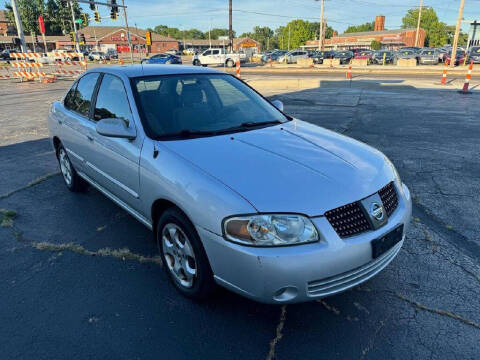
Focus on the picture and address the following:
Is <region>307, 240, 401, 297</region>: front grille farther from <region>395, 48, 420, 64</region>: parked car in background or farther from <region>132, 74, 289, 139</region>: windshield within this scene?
<region>395, 48, 420, 64</region>: parked car in background

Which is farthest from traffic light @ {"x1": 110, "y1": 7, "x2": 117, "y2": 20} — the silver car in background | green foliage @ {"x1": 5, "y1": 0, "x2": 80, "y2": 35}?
green foliage @ {"x1": 5, "y1": 0, "x2": 80, "y2": 35}

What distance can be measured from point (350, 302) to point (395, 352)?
0.51 metres

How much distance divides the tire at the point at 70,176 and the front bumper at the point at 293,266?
3030 millimetres

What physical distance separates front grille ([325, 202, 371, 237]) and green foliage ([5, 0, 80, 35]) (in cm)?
9910

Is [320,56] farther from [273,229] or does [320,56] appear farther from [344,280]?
[273,229]

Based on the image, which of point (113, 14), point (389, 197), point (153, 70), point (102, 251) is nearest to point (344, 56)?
point (113, 14)

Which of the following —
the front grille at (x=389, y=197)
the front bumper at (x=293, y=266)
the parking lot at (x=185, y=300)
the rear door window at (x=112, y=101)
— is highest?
the rear door window at (x=112, y=101)

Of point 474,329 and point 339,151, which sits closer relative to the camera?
point 474,329

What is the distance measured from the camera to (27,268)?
10.6 feet

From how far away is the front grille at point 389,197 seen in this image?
2.56 metres

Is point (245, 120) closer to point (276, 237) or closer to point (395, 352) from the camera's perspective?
point (276, 237)

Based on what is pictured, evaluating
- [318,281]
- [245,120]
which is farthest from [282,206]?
[245,120]

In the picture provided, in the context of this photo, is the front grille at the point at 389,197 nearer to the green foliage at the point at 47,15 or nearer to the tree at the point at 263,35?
the green foliage at the point at 47,15

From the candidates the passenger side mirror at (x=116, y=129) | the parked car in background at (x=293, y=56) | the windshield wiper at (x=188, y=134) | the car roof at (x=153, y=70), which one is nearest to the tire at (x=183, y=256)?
the windshield wiper at (x=188, y=134)
